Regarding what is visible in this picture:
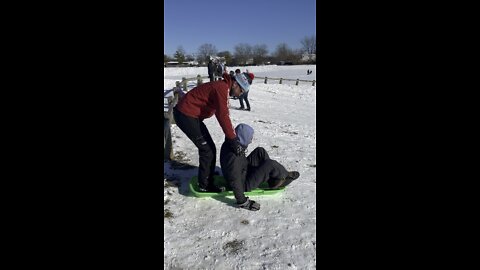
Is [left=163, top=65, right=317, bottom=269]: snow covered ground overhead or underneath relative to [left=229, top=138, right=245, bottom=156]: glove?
underneath

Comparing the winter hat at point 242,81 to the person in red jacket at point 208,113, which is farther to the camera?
the winter hat at point 242,81

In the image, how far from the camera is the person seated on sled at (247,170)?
3.42 metres

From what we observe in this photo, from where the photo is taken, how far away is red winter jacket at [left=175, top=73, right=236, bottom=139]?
3.31m

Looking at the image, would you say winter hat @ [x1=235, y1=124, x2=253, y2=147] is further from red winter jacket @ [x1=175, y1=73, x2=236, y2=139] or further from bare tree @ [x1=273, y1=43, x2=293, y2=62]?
bare tree @ [x1=273, y1=43, x2=293, y2=62]

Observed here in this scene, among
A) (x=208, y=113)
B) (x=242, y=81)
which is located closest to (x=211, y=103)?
(x=208, y=113)

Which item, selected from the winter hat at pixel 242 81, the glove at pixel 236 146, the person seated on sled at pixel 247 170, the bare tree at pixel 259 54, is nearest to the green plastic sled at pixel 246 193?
the person seated on sled at pixel 247 170

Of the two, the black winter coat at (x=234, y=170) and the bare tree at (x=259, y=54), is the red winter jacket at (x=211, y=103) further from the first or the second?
the bare tree at (x=259, y=54)

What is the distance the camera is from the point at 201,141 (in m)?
3.61

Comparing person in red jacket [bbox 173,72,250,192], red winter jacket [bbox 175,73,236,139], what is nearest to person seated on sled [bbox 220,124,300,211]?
person in red jacket [bbox 173,72,250,192]

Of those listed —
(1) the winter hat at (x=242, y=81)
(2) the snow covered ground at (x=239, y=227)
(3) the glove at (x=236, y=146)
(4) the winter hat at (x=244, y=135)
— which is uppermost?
(1) the winter hat at (x=242, y=81)

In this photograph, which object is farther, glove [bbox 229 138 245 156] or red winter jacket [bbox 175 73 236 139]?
glove [bbox 229 138 245 156]

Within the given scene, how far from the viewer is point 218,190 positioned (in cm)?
373

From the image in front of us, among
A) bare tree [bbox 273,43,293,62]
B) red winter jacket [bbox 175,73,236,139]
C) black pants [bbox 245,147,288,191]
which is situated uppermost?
bare tree [bbox 273,43,293,62]
